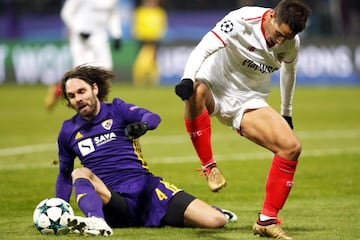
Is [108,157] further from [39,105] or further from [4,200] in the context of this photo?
[39,105]

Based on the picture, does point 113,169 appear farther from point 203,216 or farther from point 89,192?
point 203,216

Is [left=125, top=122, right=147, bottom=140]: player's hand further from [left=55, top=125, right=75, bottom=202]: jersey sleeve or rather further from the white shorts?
the white shorts

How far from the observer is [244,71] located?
855 centimetres

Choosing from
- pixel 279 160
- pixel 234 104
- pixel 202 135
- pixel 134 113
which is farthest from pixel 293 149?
pixel 134 113

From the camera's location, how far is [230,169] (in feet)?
43.3

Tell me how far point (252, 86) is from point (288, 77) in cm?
43

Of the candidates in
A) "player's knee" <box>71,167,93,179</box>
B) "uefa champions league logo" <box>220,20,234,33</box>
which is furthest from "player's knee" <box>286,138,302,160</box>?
"player's knee" <box>71,167,93,179</box>

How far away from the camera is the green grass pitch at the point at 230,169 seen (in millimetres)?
8500

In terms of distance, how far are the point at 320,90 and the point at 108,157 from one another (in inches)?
810

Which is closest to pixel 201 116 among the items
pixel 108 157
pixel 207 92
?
pixel 207 92

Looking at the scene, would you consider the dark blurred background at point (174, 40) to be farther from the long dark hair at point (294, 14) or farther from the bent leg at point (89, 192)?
the long dark hair at point (294, 14)

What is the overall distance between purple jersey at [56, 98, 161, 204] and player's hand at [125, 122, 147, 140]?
1.58 ft

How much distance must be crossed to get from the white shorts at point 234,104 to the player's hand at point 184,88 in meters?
0.67

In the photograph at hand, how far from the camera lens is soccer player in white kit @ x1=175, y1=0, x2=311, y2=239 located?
314 inches
